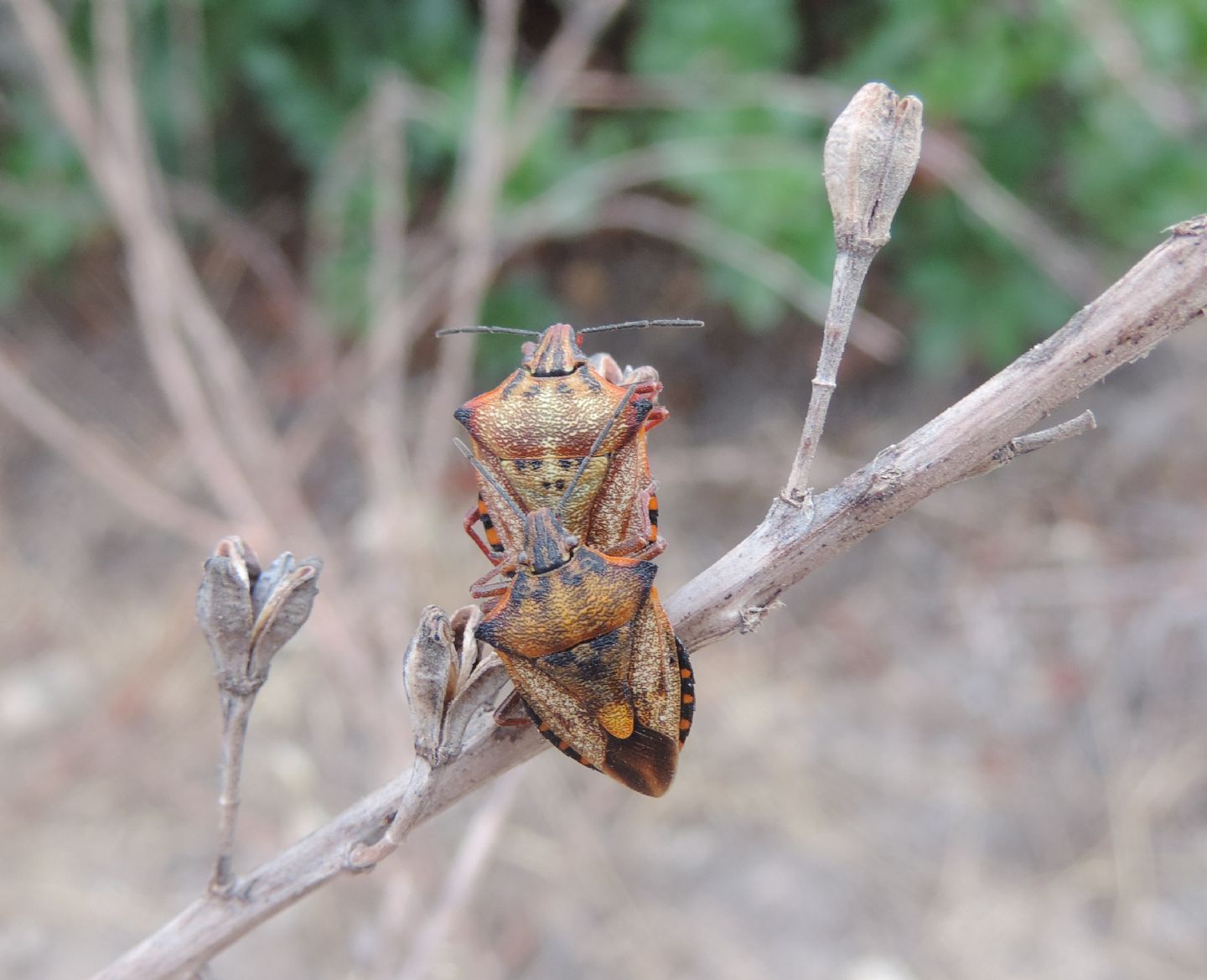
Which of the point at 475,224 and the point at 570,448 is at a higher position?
the point at 475,224

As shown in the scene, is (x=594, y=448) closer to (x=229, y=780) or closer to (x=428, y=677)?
(x=428, y=677)

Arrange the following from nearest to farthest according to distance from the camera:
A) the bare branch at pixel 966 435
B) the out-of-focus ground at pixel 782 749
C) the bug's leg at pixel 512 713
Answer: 1. the bare branch at pixel 966 435
2. the bug's leg at pixel 512 713
3. the out-of-focus ground at pixel 782 749

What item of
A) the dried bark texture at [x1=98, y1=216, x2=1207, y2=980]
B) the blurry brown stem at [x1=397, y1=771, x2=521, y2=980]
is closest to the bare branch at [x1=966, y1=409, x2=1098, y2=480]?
the dried bark texture at [x1=98, y1=216, x2=1207, y2=980]

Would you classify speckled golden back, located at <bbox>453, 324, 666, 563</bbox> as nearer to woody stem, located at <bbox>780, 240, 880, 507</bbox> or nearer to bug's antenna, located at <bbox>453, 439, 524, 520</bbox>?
bug's antenna, located at <bbox>453, 439, 524, 520</bbox>

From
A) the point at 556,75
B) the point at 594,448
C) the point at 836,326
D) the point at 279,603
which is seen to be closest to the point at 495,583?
the point at 594,448

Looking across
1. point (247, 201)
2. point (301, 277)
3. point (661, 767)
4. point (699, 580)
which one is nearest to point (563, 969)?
point (661, 767)

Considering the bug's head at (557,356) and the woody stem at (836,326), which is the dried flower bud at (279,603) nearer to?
the bug's head at (557,356)

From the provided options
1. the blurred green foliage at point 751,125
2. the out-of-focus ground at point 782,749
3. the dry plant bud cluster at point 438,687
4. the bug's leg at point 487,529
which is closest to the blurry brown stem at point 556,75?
the blurred green foliage at point 751,125
